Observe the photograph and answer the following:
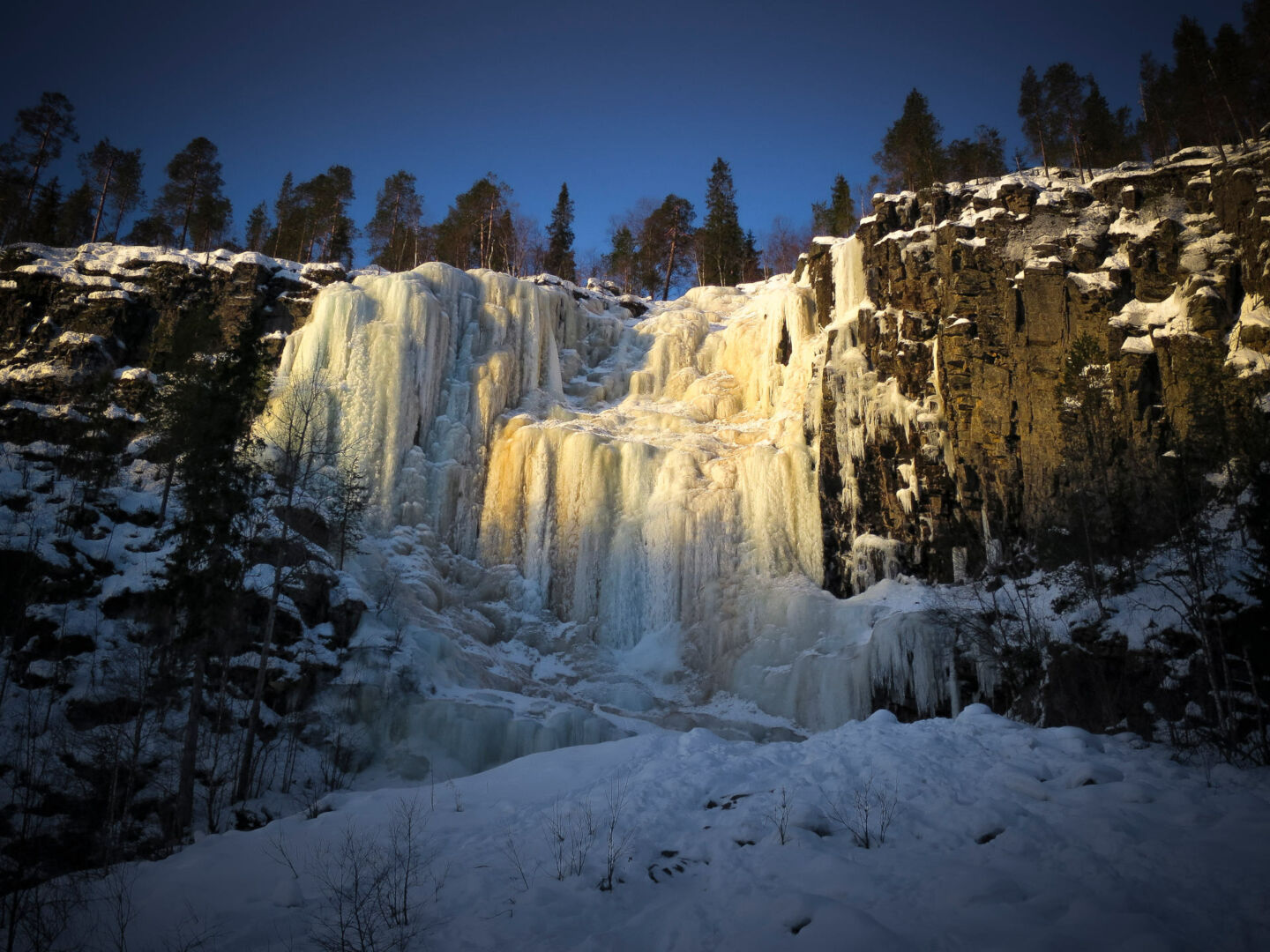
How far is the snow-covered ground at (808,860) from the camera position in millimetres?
4238

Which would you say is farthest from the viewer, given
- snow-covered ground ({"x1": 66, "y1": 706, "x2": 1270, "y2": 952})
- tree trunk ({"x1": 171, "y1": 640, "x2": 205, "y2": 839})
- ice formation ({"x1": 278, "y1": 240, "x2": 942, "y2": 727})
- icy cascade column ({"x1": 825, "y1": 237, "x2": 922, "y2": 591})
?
icy cascade column ({"x1": 825, "y1": 237, "x2": 922, "y2": 591})

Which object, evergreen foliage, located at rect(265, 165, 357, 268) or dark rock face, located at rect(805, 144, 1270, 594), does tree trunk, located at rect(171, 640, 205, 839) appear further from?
evergreen foliage, located at rect(265, 165, 357, 268)

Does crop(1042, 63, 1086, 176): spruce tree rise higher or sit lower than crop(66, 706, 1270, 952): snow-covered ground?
higher

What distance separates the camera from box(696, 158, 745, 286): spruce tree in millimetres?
46750

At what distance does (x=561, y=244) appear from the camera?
46.5m

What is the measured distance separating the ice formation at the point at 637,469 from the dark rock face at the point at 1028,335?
2.29 feet

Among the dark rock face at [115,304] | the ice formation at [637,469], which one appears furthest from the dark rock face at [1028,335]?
the dark rock face at [115,304]

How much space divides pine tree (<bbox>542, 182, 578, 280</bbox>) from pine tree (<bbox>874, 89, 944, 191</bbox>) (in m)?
20.4

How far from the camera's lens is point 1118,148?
35.3m

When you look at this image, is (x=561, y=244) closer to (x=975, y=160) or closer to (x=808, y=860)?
(x=975, y=160)

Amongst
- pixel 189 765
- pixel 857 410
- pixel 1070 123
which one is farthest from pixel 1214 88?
pixel 189 765

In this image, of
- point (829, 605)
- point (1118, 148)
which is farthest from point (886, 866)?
point (1118, 148)

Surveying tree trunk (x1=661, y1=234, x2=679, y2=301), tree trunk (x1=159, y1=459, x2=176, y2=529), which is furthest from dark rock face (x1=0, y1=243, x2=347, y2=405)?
tree trunk (x1=661, y1=234, x2=679, y2=301)

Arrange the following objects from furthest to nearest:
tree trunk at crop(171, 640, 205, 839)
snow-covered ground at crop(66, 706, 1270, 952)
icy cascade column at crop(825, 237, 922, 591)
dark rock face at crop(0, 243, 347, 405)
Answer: dark rock face at crop(0, 243, 347, 405) < icy cascade column at crop(825, 237, 922, 591) < tree trunk at crop(171, 640, 205, 839) < snow-covered ground at crop(66, 706, 1270, 952)
